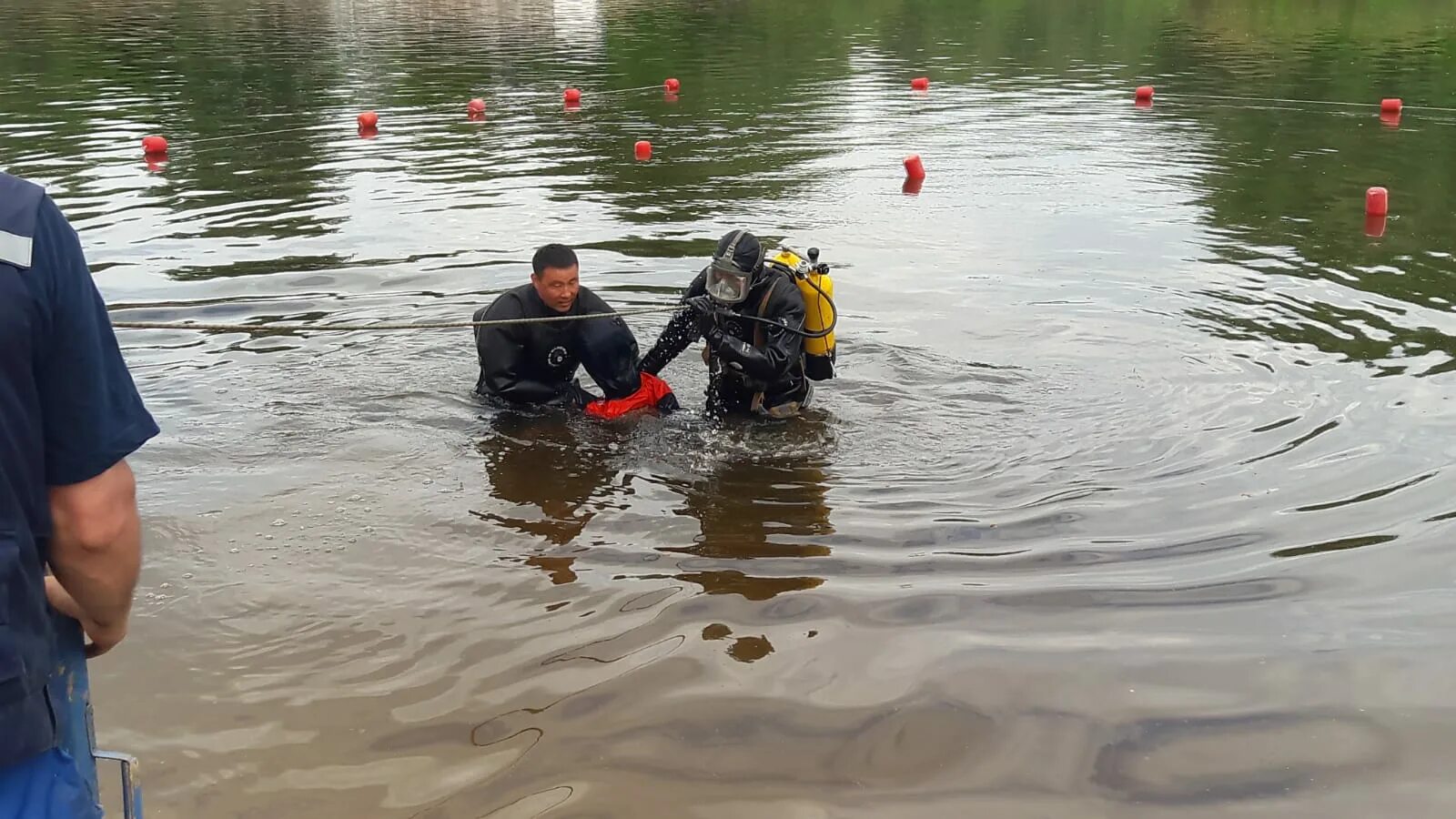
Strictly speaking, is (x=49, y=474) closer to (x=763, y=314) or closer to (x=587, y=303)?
(x=763, y=314)

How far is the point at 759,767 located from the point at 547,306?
382 centimetres

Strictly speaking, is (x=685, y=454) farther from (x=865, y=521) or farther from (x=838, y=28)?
(x=838, y=28)

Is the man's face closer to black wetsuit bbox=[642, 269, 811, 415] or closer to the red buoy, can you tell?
black wetsuit bbox=[642, 269, 811, 415]

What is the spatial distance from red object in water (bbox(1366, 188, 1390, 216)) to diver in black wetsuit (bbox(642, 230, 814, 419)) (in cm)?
778

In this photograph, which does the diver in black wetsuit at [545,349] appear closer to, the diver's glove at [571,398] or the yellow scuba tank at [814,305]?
the diver's glove at [571,398]

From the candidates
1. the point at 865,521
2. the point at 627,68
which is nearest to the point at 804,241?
the point at 865,521

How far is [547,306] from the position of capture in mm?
6969

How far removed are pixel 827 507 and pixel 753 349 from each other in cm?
115

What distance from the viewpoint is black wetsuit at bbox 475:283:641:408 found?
700cm

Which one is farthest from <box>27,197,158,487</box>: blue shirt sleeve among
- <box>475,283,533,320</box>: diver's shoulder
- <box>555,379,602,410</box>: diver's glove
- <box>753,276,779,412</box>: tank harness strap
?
<box>555,379,602,410</box>: diver's glove

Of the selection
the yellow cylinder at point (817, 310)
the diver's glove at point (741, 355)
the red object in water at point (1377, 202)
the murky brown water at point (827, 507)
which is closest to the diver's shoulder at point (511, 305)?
the murky brown water at point (827, 507)

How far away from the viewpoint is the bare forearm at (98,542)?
6.24 feet

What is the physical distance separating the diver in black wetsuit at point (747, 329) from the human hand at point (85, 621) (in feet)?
15.2

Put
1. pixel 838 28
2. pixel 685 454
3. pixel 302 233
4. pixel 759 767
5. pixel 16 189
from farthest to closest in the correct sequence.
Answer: pixel 838 28 → pixel 302 233 → pixel 685 454 → pixel 759 767 → pixel 16 189
